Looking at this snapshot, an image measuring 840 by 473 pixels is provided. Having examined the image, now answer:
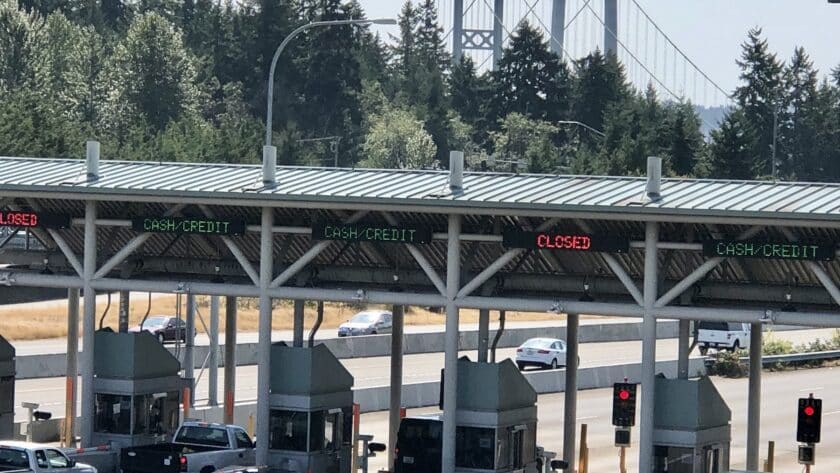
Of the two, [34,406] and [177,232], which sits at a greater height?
[177,232]

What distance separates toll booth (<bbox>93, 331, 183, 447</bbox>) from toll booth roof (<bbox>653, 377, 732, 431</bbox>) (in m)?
10.2

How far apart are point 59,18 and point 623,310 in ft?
359

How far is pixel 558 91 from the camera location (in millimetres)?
148125

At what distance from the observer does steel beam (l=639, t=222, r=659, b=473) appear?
94.1 ft

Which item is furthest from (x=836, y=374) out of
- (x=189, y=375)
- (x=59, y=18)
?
(x=59, y=18)

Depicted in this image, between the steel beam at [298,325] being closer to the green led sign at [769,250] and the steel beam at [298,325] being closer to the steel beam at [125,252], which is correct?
the steel beam at [125,252]

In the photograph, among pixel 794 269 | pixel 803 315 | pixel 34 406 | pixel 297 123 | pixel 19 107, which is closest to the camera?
pixel 803 315

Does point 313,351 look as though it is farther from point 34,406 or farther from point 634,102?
point 634,102

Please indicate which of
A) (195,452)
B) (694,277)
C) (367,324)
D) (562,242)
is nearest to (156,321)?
(367,324)

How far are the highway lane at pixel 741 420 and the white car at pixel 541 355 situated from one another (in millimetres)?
3127

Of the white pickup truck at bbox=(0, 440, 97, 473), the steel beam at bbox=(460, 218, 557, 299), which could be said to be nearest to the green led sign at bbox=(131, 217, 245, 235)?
the steel beam at bbox=(460, 218, 557, 299)

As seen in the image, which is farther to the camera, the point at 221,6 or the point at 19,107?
the point at 221,6

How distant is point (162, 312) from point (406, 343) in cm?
1193

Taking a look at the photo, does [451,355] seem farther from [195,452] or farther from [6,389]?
[6,389]
